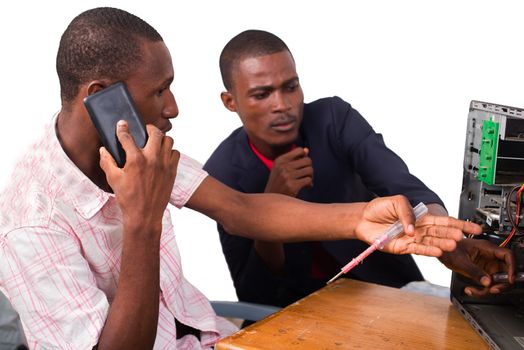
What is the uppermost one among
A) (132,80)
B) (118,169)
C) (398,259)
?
(132,80)

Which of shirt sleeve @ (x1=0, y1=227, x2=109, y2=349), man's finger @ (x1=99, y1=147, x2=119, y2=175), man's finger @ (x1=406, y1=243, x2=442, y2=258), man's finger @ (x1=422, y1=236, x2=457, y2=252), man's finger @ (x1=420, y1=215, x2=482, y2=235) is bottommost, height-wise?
shirt sleeve @ (x1=0, y1=227, x2=109, y2=349)

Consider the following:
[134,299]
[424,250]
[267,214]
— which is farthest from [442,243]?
[134,299]

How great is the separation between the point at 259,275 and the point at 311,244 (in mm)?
179

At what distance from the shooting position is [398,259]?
89.0 inches

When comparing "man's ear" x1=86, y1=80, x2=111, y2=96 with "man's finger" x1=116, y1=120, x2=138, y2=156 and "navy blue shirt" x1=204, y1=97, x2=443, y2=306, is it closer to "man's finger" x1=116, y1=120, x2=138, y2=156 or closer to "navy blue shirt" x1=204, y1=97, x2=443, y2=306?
"man's finger" x1=116, y1=120, x2=138, y2=156

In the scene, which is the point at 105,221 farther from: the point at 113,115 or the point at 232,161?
the point at 232,161

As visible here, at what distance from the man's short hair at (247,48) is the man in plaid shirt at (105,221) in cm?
81

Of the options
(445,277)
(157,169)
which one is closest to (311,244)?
(157,169)

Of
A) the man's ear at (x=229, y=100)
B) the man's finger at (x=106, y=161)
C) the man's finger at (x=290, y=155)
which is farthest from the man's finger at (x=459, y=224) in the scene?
the man's ear at (x=229, y=100)

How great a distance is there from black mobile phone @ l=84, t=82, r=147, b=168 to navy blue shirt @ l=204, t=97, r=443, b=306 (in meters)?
0.91

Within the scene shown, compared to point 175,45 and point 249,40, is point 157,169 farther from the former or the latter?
point 175,45

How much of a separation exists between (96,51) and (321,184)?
1047 millimetres

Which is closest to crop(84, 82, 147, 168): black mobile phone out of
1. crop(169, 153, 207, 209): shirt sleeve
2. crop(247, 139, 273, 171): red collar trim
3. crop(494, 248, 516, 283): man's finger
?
crop(169, 153, 207, 209): shirt sleeve

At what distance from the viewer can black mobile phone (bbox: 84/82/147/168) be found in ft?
4.37
